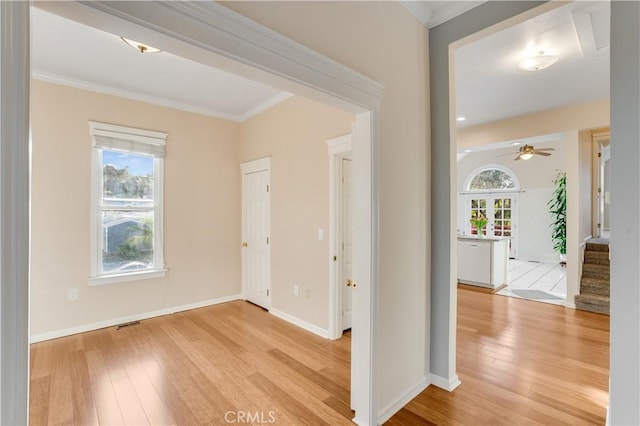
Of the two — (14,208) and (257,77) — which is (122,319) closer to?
(14,208)

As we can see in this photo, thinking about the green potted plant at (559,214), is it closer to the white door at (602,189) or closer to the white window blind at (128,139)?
the white door at (602,189)

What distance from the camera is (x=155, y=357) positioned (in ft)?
9.57

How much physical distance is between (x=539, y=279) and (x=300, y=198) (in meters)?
5.69

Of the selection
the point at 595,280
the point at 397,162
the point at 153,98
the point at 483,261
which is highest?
the point at 153,98

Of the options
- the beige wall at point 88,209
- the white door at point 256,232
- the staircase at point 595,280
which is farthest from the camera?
the white door at point 256,232

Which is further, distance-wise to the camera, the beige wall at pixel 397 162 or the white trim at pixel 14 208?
the beige wall at pixel 397 162

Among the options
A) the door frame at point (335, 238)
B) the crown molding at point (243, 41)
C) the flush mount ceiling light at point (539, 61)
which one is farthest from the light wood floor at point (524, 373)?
the flush mount ceiling light at point (539, 61)

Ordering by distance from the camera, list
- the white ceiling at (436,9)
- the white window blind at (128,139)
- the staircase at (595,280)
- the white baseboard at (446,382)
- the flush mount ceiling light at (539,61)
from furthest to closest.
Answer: the staircase at (595,280) → the white window blind at (128,139) → the flush mount ceiling light at (539,61) → the white baseboard at (446,382) → the white ceiling at (436,9)

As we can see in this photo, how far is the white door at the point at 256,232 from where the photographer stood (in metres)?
4.38

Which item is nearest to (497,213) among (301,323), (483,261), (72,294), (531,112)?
(483,261)

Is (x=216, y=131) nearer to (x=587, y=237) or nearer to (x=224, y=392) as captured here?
(x=224, y=392)

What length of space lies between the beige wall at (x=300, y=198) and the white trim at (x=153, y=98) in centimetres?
12

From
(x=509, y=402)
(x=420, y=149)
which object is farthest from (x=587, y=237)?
(x=420, y=149)

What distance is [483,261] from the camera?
545cm
